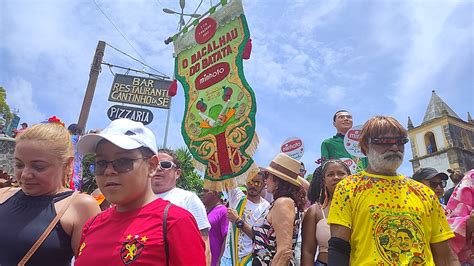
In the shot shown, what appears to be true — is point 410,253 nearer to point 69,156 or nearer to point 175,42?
point 69,156

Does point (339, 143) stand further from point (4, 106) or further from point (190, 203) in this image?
point (4, 106)

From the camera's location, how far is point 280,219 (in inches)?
126

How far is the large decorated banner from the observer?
427 cm

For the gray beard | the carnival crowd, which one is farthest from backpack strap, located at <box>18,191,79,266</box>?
the gray beard

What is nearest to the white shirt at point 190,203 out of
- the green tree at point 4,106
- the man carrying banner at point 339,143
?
the man carrying banner at point 339,143

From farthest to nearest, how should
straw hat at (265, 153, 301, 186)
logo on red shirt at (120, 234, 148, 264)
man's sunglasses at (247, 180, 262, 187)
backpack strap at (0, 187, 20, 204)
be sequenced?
man's sunglasses at (247, 180, 262, 187), straw hat at (265, 153, 301, 186), backpack strap at (0, 187, 20, 204), logo on red shirt at (120, 234, 148, 264)

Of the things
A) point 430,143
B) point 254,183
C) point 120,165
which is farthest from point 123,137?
point 430,143

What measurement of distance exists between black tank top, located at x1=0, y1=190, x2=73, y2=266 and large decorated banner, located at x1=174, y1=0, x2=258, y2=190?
228 cm

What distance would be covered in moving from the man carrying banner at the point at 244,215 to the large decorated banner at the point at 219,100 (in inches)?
11.6

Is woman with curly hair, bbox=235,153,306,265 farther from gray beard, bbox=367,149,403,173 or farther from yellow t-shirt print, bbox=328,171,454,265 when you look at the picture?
gray beard, bbox=367,149,403,173

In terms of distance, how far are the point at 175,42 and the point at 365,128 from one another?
3491mm

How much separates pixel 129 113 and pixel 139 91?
5.98 m

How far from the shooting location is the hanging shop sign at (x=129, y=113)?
12929 millimetres

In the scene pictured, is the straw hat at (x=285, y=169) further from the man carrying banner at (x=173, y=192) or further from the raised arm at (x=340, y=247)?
the raised arm at (x=340, y=247)
